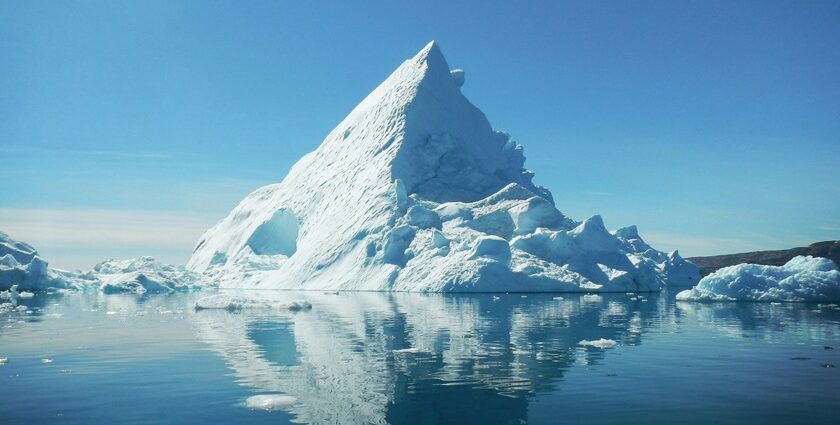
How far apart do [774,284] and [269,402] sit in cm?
3998

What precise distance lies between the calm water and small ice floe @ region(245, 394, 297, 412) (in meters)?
0.29

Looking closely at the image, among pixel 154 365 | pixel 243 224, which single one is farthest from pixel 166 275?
pixel 154 365

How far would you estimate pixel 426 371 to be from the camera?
1552cm

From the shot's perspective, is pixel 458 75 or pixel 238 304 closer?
pixel 238 304

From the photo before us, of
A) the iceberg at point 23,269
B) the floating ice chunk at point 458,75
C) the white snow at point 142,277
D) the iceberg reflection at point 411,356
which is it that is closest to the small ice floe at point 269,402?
the iceberg reflection at point 411,356

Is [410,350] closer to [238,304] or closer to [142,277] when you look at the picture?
[238,304]

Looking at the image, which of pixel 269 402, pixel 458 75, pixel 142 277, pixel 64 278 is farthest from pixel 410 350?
pixel 458 75

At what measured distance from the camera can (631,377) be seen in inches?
579

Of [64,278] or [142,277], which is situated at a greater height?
[142,277]

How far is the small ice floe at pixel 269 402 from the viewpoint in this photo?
11.7m

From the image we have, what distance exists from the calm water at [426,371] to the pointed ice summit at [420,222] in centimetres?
2659

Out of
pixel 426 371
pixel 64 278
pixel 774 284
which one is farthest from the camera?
pixel 64 278

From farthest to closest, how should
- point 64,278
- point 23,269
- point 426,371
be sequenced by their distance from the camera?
point 64,278 → point 23,269 → point 426,371

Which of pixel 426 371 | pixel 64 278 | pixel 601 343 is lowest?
pixel 426 371
